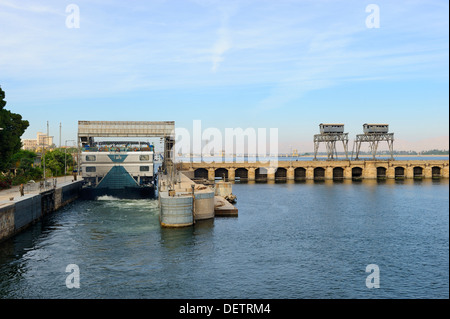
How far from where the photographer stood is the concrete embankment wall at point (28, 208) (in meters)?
38.9

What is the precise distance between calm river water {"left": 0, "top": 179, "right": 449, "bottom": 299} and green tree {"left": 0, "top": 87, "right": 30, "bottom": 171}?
48.1ft

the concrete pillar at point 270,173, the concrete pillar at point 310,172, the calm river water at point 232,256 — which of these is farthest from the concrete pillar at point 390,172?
the calm river water at point 232,256

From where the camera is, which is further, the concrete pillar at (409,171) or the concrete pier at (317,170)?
the concrete pillar at (409,171)

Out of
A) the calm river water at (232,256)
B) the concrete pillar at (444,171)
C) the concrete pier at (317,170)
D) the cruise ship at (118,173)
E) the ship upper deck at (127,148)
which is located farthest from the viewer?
the concrete pillar at (444,171)

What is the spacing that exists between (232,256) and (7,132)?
47.8m

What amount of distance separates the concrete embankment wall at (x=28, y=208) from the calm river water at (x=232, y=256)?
5.17 feet

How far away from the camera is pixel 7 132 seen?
200 ft

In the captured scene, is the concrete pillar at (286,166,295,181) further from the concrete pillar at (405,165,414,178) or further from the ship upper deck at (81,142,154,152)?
the ship upper deck at (81,142,154,152)

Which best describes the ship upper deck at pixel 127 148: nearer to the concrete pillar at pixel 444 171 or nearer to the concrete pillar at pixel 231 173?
the concrete pillar at pixel 231 173

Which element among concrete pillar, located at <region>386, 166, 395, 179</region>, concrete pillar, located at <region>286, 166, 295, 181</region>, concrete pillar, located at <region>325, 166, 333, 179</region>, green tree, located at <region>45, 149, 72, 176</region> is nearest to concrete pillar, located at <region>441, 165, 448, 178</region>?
concrete pillar, located at <region>386, 166, 395, 179</region>

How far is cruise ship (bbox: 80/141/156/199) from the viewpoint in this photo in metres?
71.8

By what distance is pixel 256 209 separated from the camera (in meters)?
64.5
